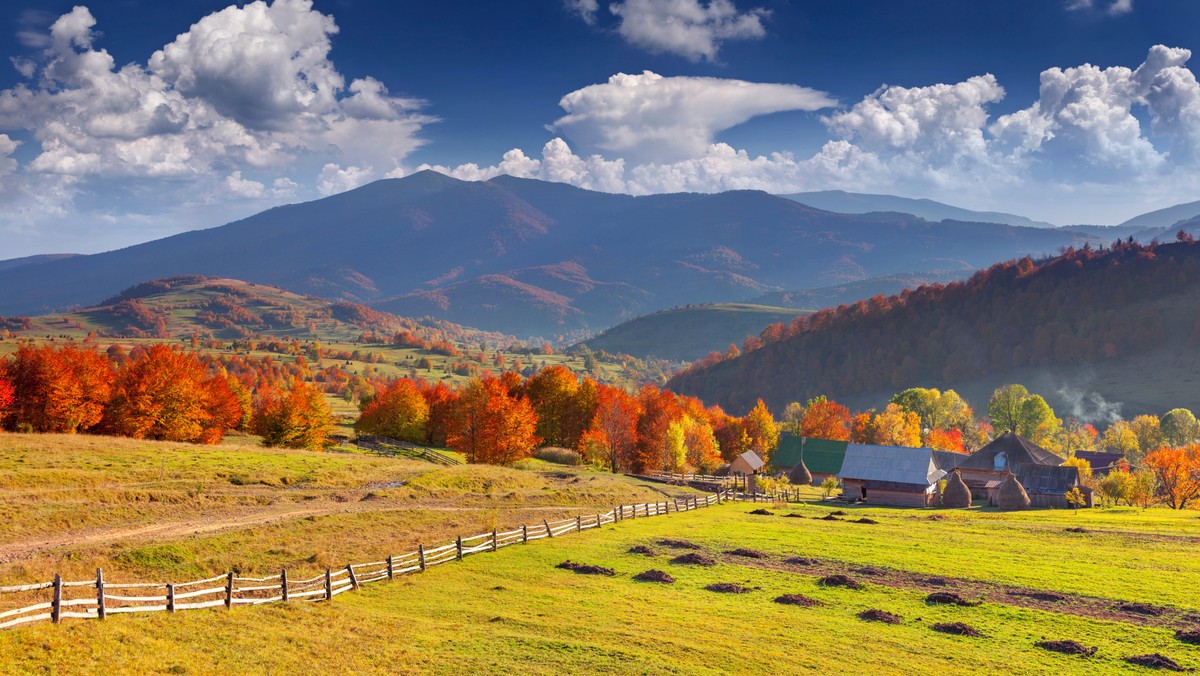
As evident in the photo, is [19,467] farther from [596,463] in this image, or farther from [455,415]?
[596,463]

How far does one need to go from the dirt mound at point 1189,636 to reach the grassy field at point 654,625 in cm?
33

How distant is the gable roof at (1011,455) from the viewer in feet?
299

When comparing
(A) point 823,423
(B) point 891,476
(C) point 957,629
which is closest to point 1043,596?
(C) point 957,629

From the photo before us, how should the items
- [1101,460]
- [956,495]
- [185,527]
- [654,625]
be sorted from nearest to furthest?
[654,625] → [185,527] → [956,495] → [1101,460]

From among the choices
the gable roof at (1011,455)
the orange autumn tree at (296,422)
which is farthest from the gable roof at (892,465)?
the orange autumn tree at (296,422)

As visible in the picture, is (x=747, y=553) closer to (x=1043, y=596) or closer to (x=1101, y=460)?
(x=1043, y=596)

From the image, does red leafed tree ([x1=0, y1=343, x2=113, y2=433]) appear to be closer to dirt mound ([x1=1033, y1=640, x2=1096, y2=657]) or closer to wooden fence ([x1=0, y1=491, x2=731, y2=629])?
wooden fence ([x1=0, y1=491, x2=731, y2=629])

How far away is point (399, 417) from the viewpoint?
11388 centimetres

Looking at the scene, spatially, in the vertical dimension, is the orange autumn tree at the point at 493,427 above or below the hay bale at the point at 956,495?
above

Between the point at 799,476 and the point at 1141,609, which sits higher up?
the point at 1141,609

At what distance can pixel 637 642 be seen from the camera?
26.7 m

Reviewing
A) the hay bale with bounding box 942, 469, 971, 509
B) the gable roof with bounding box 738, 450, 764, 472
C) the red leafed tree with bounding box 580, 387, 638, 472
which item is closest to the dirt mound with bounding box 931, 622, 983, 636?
the hay bale with bounding box 942, 469, 971, 509

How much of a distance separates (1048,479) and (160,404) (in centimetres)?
9919

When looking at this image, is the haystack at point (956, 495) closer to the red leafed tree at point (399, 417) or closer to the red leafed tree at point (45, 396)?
the red leafed tree at point (399, 417)
